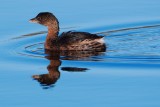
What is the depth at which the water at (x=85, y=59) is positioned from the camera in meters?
12.4

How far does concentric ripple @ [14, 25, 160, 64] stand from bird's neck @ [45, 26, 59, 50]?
21cm

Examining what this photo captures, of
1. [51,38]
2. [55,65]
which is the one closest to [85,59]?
[55,65]

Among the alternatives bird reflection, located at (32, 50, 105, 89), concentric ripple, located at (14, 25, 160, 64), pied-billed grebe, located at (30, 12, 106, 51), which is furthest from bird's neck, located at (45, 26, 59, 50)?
bird reflection, located at (32, 50, 105, 89)

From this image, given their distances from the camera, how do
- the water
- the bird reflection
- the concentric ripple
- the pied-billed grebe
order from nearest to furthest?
the water → the bird reflection → the concentric ripple → the pied-billed grebe

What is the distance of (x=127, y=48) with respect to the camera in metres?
16.8

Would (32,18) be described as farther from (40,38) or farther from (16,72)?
(16,72)

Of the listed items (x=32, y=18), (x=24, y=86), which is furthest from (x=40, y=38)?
(x=24, y=86)

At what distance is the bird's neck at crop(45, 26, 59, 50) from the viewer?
57.7ft

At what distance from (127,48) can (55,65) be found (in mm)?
2387

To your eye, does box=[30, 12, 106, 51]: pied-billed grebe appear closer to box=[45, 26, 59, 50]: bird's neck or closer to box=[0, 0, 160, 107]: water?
box=[45, 26, 59, 50]: bird's neck

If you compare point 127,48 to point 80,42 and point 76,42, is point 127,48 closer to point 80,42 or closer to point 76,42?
point 80,42

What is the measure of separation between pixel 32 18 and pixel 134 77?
5.78 meters

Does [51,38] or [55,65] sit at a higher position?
[51,38]

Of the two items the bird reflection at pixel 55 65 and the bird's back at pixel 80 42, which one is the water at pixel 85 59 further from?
the bird's back at pixel 80 42
